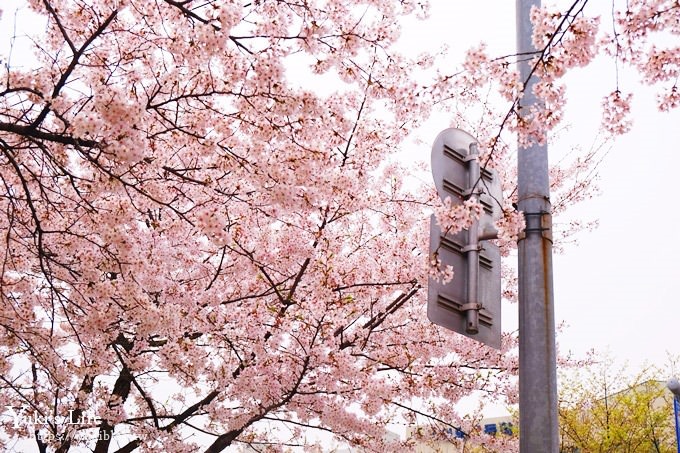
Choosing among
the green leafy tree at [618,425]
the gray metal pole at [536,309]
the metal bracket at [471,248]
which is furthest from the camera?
the green leafy tree at [618,425]

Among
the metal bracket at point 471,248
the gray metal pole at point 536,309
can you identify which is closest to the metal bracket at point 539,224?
the gray metal pole at point 536,309

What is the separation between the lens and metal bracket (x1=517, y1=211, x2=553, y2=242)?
306 cm

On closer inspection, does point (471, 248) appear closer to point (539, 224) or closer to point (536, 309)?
point (539, 224)

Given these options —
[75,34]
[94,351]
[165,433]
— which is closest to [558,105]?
[75,34]

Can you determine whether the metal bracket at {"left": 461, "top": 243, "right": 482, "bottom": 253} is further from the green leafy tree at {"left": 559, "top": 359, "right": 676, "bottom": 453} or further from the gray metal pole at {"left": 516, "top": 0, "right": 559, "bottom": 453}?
the green leafy tree at {"left": 559, "top": 359, "right": 676, "bottom": 453}

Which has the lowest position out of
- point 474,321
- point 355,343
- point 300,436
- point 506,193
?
point 474,321

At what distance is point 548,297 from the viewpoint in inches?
115

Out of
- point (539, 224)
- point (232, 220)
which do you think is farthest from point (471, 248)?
point (232, 220)

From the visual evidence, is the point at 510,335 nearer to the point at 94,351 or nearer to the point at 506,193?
the point at 506,193

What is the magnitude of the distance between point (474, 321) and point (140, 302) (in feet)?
9.52

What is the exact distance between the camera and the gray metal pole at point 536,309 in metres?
2.73

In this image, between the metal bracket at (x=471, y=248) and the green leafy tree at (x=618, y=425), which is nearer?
the metal bracket at (x=471, y=248)

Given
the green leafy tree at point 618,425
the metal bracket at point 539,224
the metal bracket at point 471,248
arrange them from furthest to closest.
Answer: the green leafy tree at point 618,425, the metal bracket at point 471,248, the metal bracket at point 539,224

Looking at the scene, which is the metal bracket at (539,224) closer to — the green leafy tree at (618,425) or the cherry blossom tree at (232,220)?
the cherry blossom tree at (232,220)
